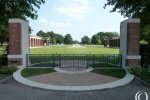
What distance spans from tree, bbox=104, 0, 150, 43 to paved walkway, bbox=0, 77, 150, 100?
1337cm

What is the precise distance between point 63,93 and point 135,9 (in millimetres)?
18725

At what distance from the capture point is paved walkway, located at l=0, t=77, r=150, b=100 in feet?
32.1

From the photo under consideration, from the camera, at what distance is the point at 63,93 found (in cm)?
1070

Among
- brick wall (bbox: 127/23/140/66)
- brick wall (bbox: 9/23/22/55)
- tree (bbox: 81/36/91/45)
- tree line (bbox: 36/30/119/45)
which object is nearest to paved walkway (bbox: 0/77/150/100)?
brick wall (bbox: 127/23/140/66)

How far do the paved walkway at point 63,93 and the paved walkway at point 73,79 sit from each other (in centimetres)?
142

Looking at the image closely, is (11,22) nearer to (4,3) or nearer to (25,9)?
(4,3)

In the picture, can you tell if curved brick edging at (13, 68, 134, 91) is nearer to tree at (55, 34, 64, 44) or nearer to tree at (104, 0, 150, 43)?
tree at (104, 0, 150, 43)

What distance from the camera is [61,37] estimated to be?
16362 cm

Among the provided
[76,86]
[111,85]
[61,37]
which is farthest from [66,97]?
[61,37]

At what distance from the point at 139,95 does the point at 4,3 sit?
62.9ft

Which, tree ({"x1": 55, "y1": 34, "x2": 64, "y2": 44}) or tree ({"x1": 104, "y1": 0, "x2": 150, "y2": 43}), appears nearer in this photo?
tree ({"x1": 104, "y1": 0, "x2": 150, "y2": 43})

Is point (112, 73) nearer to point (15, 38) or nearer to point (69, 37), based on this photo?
point (15, 38)

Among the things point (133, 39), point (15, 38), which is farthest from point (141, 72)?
point (15, 38)

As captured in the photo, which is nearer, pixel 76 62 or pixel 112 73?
pixel 112 73
